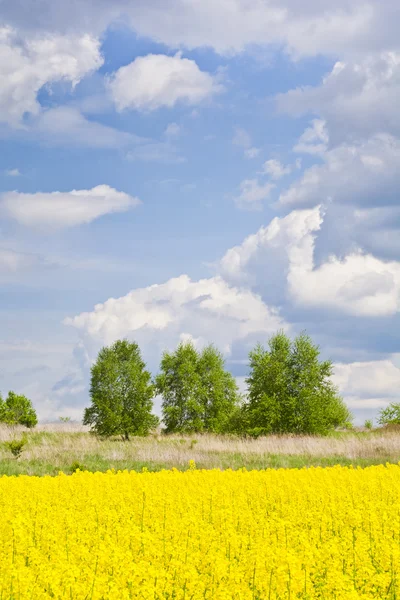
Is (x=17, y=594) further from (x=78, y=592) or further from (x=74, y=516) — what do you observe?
(x=74, y=516)

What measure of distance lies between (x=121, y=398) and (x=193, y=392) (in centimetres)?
541

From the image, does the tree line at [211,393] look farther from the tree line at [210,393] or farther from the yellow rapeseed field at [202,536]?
the yellow rapeseed field at [202,536]

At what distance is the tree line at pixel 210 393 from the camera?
117 feet

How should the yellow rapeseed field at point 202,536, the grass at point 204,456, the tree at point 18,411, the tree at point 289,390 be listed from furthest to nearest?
the tree at point 18,411 < the tree at point 289,390 < the grass at point 204,456 < the yellow rapeseed field at point 202,536

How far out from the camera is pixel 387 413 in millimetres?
47688

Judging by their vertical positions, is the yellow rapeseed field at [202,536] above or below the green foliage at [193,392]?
below

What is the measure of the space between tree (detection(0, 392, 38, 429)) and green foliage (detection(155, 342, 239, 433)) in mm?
10553

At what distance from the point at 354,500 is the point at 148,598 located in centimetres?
805

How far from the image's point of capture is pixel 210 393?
4294 centimetres

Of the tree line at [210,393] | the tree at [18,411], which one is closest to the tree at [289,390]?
the tree line at [210,393]

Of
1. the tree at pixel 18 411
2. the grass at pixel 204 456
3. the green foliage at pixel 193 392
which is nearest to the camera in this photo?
the grass at pixel 204 456

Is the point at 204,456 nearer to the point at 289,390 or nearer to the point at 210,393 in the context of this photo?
the point at 289,390

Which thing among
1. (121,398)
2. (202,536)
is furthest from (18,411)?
(202,536)

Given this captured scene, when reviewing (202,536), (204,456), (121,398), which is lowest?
(202,536)
